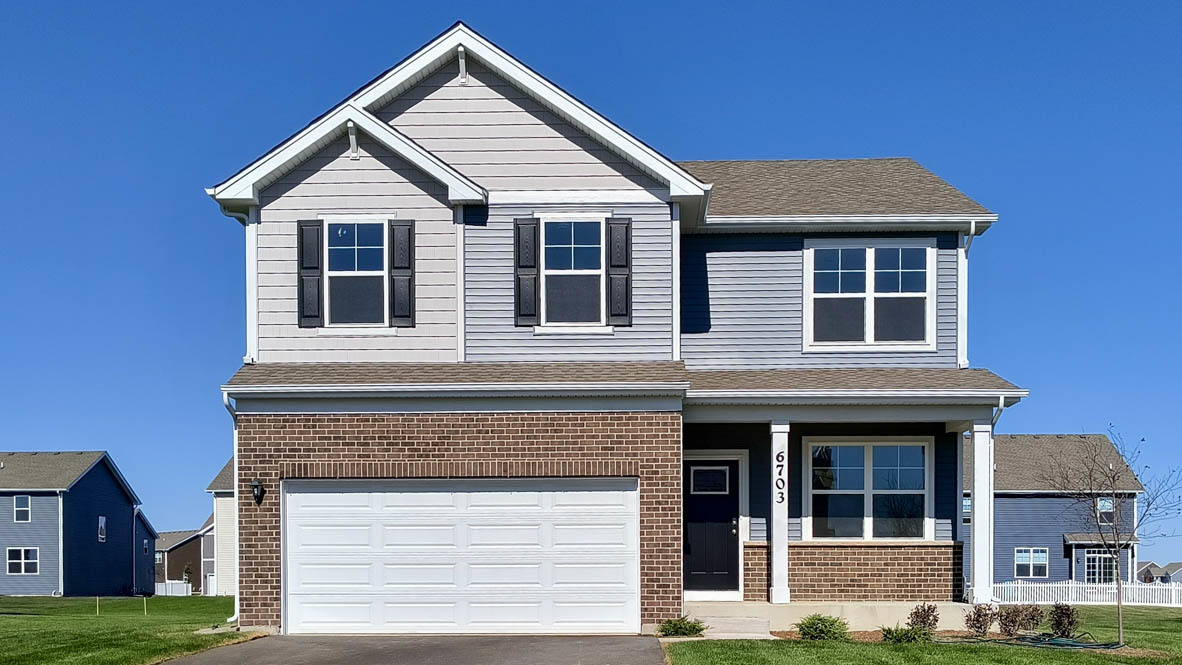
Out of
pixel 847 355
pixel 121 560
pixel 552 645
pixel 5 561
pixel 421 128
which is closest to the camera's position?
pixel 552 645

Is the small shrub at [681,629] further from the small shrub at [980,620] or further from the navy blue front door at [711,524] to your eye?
the small shrub at [980,620]

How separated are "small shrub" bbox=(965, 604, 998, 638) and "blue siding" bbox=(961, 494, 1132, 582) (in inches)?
1092

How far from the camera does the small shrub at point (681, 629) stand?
570 inches

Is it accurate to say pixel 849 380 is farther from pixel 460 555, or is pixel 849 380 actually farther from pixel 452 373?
pixel 460 555

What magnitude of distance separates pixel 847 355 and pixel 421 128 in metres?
7.23

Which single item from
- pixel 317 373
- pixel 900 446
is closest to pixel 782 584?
pixel 900 446

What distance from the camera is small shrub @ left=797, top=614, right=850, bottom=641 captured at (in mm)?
14367

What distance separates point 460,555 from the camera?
15.2m

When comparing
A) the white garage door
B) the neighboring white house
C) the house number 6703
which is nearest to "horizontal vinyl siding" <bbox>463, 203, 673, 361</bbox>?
the white garage door

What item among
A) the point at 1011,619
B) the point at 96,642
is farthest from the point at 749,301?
the point at 96,642

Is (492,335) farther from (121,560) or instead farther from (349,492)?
(121,560)

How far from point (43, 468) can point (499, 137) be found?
134 feet

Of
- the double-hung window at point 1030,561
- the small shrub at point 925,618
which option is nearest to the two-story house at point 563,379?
the small shrub at point 925,618

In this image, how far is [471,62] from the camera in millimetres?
16469
